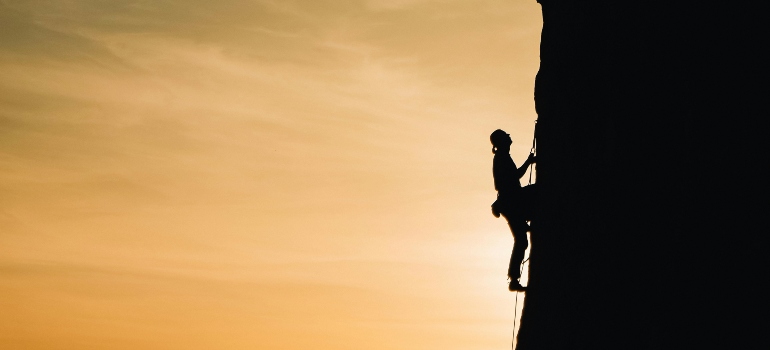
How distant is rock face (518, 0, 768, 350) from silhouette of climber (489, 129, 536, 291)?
88 cm

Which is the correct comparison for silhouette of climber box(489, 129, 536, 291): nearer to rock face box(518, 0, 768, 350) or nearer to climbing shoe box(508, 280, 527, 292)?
climbing shoe box(508, 280, 527, 292)

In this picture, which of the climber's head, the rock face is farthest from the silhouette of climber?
the rock face

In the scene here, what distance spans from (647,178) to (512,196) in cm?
375

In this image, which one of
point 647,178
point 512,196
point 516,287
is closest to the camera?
point 647,178

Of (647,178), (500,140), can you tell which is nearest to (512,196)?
(500,140)

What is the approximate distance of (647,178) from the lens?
9477 millimetres

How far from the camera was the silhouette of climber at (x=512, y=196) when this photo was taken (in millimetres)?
13055

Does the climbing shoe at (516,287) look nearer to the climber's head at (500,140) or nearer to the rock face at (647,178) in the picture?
the rock face at (647,178)

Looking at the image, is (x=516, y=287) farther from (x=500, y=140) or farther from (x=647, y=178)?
(x=647, y=178)

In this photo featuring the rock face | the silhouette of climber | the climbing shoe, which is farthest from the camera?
the climbing shoe

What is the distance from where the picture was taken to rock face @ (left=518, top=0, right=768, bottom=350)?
837cm

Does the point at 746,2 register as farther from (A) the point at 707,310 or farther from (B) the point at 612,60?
(A) the point at 707,310

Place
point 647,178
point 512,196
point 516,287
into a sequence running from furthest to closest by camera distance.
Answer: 1. point 516,287
2. point 512,196
3. point 647,178

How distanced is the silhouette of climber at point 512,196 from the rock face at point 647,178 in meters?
0.88
